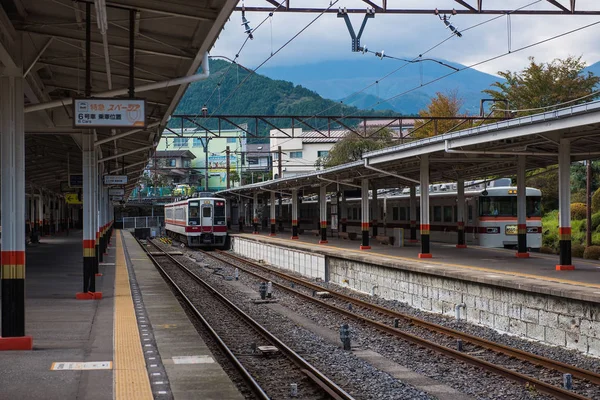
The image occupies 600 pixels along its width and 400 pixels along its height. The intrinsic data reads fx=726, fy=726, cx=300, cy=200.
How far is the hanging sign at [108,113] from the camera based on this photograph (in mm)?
8664

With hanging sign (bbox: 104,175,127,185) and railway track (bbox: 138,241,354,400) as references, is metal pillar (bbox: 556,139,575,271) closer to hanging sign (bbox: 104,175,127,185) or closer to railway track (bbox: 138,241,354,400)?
railway track (bbox: 138,241,354,400)

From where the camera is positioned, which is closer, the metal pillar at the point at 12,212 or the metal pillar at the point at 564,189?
the metal pillar at the point at 12,212

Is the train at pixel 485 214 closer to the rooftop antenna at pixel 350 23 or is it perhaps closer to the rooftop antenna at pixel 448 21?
the rooftop antenna at pixel 448 21

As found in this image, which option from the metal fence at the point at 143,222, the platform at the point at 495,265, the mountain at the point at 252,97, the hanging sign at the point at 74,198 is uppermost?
the mountain at the point at 252,97

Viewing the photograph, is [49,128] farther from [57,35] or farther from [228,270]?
[228,270]

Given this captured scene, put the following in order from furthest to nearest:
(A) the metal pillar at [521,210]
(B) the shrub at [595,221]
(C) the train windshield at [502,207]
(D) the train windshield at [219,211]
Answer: (D) the train windshield at [219,211] → (B) the shrub at [595,221] → (C) the train windshield at [502,207] → (A) the metal pillar at [521,210]

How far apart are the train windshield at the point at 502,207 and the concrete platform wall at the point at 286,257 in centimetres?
625

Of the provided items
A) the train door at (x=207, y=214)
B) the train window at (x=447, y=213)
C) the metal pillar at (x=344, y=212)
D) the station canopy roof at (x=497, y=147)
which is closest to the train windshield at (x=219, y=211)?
the train door at (x=207, y=214)

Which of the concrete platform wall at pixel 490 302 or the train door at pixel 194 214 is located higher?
the train door at pixel 194 214

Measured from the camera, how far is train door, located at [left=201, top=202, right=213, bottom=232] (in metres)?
35.8

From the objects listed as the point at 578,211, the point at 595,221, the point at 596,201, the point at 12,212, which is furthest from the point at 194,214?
the point at 12,212

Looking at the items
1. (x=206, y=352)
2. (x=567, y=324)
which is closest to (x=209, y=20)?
(x=206, y=352)

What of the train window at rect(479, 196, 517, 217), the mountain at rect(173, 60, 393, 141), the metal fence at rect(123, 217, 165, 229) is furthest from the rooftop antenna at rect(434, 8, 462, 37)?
the mountain at rect(173, 60, 393, 141)

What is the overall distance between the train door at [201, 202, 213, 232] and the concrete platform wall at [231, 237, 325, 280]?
1746 millimetres
